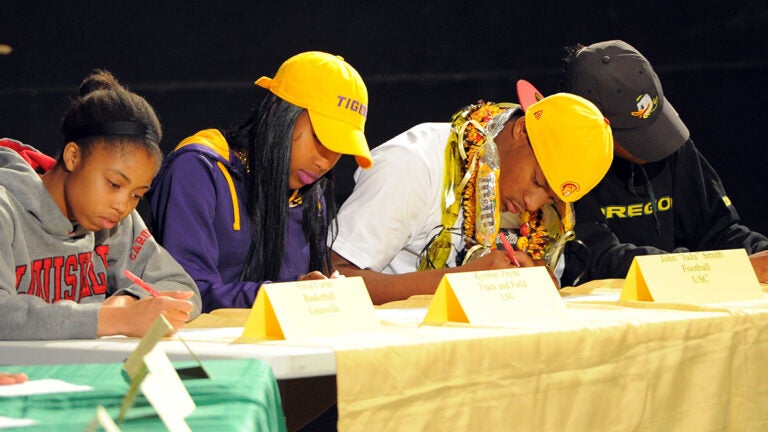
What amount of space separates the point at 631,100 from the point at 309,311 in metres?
1.31

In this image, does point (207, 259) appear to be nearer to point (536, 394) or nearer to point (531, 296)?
point (531, 296)

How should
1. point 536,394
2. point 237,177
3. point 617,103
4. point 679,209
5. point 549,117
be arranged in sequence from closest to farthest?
point 536,394 < point 237,177 < point 549,117 < point 617,103 < point 679,209

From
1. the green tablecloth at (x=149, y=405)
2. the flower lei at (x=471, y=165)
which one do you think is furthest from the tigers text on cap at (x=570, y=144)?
the green tablecloth at (x=149, y=405)

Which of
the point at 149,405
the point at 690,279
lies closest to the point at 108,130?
the point at 149,405

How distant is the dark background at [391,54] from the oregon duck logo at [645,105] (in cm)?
88

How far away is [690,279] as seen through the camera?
176cm

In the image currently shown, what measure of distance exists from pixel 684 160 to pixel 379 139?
3.07 feet

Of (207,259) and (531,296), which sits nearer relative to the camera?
(531,296)

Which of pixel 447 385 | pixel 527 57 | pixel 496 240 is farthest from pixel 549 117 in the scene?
pixel 527 57

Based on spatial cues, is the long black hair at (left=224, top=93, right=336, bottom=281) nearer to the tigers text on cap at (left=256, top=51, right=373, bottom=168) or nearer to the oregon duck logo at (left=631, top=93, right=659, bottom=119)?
the tigers text on cap at (left=256, top=51, right=373, bottom=168)

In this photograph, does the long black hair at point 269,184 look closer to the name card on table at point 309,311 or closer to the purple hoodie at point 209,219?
the purple hoodie at point 209,219

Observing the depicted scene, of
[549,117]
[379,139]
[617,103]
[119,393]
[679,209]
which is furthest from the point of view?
[379,139]

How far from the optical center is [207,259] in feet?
5.77

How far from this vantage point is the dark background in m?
2.68
